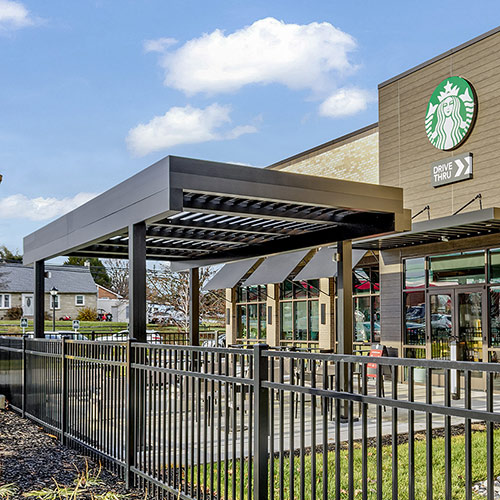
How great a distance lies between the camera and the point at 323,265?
1911 centimetres

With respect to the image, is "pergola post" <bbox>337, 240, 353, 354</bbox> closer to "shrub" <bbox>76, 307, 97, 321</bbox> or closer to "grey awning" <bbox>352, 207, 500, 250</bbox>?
"grey awning" <bbox>352, 207, 500, 250</bbox>

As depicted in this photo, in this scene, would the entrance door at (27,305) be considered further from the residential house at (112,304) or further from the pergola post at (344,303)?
the pergola post at (344,303)

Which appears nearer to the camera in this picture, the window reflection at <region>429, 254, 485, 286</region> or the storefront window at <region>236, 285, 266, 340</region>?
the window reflection at <region>429, 254, 485, 286</region>

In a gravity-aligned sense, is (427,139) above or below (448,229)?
above

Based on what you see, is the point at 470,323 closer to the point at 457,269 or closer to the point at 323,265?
the point at 457,269

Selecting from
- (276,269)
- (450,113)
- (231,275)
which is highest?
(450,113)

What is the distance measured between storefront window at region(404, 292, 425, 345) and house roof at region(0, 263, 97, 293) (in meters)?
53.3

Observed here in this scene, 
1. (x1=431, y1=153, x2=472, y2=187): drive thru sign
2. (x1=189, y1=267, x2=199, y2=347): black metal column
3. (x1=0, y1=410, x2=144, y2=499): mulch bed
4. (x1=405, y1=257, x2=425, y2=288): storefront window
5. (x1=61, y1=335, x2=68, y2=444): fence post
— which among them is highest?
(x1=431, y1=153, x2=472, y2=187): drive thru sign

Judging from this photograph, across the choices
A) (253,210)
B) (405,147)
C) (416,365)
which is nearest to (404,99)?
(405,147)

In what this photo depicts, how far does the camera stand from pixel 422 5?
1093 inches

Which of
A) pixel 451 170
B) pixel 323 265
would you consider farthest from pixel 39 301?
pixel 451 170

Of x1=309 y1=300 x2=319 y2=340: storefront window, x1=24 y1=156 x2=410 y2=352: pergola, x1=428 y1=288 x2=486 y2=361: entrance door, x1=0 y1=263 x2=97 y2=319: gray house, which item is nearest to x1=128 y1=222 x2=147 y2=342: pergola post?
x1=24 y1=156 x2=410 y2=352: pergola

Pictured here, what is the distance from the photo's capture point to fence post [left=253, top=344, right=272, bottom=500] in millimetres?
4633

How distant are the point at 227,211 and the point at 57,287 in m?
62.9
